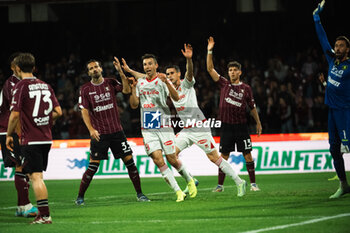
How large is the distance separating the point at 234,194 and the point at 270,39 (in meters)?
13.1

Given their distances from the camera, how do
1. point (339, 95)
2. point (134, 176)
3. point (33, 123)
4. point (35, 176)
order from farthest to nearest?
point (134, 176), point (339, 95), point (33, 123), point (35, 176)

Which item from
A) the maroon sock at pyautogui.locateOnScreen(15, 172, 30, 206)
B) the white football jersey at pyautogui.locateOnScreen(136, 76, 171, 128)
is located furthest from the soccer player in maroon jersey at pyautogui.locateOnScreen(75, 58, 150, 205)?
the maroon sock at pyautogui.locateOnScreen(15, 172, 30, 206)

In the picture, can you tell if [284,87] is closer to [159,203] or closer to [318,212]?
[159,203]

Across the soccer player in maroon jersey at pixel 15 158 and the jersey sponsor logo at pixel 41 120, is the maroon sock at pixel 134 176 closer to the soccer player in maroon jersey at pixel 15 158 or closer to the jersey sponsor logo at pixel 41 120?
the soccer player in maroon jersey at pixel 15 158

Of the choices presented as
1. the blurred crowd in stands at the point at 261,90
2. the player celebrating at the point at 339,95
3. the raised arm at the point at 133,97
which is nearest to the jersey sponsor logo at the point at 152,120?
the raised arm at the point at 133,97

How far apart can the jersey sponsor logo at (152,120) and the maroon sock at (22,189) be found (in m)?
2.11

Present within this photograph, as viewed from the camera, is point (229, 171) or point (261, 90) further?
point (261, 90)

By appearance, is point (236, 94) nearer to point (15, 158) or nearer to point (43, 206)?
point (15, 158)

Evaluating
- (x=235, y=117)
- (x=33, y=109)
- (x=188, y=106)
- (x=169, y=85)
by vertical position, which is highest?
(x=169, y=85)

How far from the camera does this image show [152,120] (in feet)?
33.0

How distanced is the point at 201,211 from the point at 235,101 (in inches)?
145

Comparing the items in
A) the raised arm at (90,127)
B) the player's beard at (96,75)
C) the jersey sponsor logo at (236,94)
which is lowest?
the raised arm at (90,127)

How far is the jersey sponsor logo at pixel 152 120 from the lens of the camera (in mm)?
10051

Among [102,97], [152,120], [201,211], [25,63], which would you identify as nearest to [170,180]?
[152,120]
